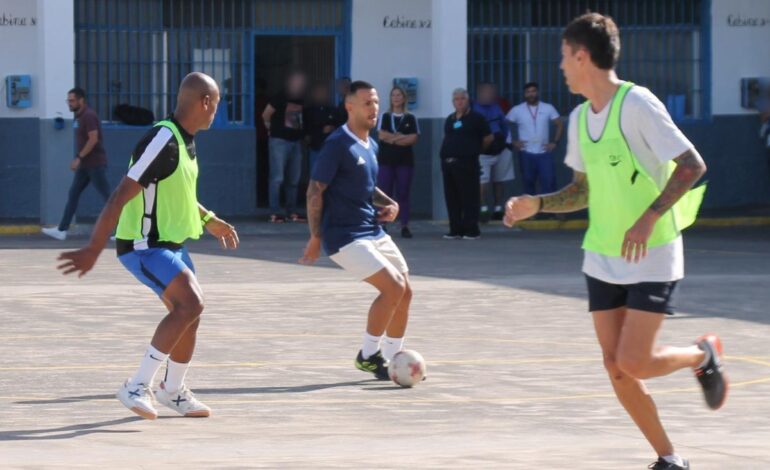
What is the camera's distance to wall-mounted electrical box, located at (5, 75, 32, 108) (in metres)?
23.1

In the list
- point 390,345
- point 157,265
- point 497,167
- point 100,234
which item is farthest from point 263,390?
point 497,167

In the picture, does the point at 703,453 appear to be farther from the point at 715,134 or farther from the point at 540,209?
the point at 715,134

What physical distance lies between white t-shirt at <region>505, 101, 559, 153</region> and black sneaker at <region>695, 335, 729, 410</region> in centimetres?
1584

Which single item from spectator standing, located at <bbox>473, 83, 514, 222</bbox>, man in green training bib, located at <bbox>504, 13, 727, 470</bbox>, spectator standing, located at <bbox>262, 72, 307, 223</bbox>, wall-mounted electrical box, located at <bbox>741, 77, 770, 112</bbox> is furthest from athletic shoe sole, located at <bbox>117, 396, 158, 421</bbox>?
wall-mounted electrical box, located at <bbox>741, 77, 770, 112</bbox>

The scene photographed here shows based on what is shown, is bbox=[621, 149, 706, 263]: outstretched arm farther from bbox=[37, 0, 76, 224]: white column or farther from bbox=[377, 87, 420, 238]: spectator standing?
bbox=[37, 0, 76, 224]: white column

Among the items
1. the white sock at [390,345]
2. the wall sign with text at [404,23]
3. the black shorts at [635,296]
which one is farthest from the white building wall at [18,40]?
the black shorts at [635,296]

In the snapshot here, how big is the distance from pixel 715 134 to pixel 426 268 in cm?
921

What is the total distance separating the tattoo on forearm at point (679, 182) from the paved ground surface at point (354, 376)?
131 centimetres

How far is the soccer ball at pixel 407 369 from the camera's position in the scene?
990 cm

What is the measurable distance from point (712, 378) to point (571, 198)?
39.6 inches

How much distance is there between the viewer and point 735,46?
25.5m

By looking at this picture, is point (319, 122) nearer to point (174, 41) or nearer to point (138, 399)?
point (174, 41)

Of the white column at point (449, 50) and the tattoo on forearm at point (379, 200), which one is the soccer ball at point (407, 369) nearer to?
the tattoo on forearm at point (379, 200)

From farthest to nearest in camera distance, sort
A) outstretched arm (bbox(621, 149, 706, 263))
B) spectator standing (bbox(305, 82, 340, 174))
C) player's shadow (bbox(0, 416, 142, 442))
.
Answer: spectator standing (bbox(305, 82, 340, 174)), player's shadow (bbox(0, 416, 142, 442)), outstretched arm (bbox(621, 149, 706, 263))
